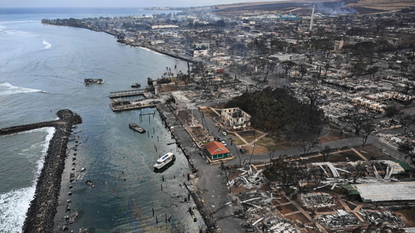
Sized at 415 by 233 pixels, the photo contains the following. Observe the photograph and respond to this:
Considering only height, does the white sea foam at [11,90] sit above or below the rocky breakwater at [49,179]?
above

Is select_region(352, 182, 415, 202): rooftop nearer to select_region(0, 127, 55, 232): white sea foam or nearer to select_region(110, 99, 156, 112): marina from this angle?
select_region(0, 127, 55, 232): white sea foam

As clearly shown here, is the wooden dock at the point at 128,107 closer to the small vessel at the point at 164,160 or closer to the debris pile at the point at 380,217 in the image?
the small vessel at the point at 164,160

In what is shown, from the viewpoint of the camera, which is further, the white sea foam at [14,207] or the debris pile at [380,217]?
the white sea foam at [14,207]

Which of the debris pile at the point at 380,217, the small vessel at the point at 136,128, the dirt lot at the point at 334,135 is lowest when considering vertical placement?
the small vessel at the point at 136,128

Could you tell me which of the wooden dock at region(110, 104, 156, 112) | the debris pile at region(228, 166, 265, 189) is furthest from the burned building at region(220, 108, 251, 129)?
the wooden dock at region(110, 104, 156, 112)

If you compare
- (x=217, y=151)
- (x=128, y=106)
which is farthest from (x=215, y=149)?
(x=128, y=106)

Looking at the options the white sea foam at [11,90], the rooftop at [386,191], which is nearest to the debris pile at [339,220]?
the rooftop at [386,191]

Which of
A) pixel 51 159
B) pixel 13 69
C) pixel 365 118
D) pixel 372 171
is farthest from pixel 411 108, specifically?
pixel 13 69

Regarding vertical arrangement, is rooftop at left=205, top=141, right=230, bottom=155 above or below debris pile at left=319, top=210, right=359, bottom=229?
above
